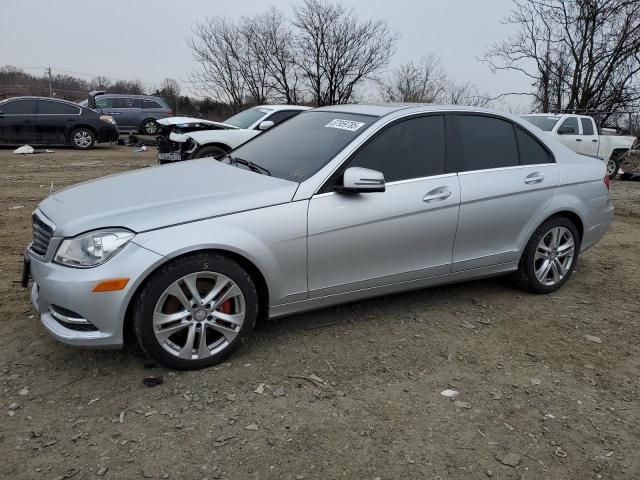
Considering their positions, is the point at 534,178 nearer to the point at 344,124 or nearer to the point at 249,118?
the point at 344,124

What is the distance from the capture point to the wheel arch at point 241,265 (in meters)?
2.94

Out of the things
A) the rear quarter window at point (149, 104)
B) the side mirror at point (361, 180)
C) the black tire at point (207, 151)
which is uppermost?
the rear quarter window at point (149, 104)

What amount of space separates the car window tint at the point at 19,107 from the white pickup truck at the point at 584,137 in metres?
13.5

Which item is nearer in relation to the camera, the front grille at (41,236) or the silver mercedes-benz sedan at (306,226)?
the silver mercedes-benz sedan at (306,226)

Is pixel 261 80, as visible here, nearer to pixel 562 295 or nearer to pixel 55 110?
pixel 55 110

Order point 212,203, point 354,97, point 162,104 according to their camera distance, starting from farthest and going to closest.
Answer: point 354,97 < point 162,104 < point 212,203

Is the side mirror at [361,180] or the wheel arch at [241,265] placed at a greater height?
the side mirror at [361,180]

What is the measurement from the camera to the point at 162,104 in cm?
2233

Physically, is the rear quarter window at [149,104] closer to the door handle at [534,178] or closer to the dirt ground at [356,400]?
the dirt ground at [356,400]

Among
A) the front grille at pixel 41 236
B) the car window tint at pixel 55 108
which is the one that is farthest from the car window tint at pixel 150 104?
the front grille at pixel 41 236

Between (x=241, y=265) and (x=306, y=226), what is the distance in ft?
1.52

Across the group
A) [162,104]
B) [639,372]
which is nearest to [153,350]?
[639,372]

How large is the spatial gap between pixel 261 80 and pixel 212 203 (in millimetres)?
31725

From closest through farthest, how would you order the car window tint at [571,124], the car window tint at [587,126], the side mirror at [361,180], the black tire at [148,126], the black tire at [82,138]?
the side mirror at [361,180] → the car window tint at [571,124] → the car window tint at [587,126] → the black tire at [82,138] → the black tire at [148,126]
